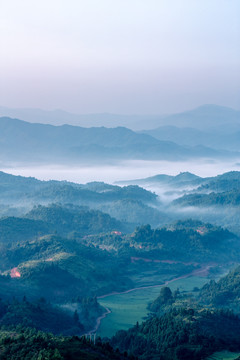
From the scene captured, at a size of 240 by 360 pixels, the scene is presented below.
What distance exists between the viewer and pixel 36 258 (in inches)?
3221

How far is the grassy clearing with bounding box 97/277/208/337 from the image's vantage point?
60406 millimetres

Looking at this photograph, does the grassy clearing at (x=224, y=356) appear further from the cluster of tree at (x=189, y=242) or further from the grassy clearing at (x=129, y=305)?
the cluster of tree at (x=189, y=242)

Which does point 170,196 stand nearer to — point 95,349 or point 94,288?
point 94,288

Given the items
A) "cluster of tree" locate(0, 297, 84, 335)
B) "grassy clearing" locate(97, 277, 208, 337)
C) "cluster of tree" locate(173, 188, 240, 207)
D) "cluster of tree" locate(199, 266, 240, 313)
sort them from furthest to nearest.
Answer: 1. "cluster of tree" locate(173, 188, 240, 207)
2. "cluster of tree" locate(199, 266, 240, 313)
3. "grassy clearing" locate(97, 277, 208, 337)
4. "cluster of tree" locate(0, 297, 84, 335)

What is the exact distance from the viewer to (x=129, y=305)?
226 feet

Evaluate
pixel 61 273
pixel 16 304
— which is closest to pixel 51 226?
pixel 61 273

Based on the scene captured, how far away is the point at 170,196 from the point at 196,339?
4652 inches

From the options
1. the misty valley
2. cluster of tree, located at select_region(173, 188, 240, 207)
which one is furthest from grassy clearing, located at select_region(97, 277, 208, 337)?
cluster of tree, located at select_region(173, 188, 240, 207)

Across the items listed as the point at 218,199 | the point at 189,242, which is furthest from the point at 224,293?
the point at 218,199

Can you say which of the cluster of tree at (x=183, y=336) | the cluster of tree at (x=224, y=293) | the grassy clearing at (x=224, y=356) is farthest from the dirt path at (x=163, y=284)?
the grassy clearing at (x=224, y=356)

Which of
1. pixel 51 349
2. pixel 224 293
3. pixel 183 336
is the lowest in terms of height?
pixel 183 336

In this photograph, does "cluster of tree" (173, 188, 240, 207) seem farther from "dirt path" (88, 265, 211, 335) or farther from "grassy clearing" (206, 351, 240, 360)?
"grassy clearing" (206, 351, 240, 360)

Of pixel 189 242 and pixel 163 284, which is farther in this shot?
pixel 189 242

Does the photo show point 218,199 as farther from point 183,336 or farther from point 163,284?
point 183,336
